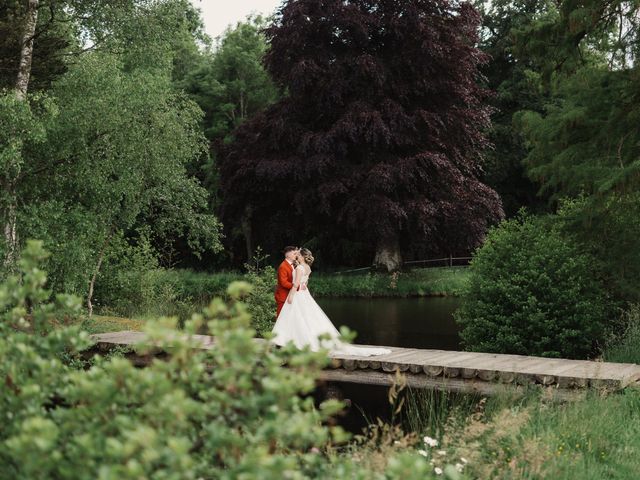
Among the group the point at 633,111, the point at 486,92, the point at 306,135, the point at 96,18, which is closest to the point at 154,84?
the point at 96,18

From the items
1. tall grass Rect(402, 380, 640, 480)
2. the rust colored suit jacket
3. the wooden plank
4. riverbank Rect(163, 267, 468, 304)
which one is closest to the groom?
the rust colored suit jacket

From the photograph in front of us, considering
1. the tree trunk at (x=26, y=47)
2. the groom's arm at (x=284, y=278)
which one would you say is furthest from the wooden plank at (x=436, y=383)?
the tree trunk at (x=26, y=47)

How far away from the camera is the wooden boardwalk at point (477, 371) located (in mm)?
8875

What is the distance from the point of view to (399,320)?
66.3 ft

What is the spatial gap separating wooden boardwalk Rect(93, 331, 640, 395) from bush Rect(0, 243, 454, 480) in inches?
202

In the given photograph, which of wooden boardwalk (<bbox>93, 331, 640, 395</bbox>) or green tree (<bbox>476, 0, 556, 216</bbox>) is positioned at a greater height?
green tree (<bbox>476, 0, 556, 216</bbox>)

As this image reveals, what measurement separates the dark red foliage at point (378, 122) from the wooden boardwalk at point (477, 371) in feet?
50.3

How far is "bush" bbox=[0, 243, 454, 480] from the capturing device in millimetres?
2559

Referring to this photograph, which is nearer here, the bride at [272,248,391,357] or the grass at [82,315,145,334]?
the bride at [272,248,391,357]

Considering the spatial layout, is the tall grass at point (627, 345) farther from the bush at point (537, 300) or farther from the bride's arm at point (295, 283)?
the bride's arm at point (295, 283)

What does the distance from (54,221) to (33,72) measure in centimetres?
505

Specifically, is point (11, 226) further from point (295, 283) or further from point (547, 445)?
point (547, 445)

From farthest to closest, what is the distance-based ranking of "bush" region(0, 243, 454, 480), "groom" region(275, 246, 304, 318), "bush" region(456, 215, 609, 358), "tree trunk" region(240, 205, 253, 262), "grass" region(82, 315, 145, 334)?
"tree trunk" region(240, 205, 253, 262)
"grass" region(82, 315, 145, 334)
"groom" region(275, 246, 304, 318)
"bush" region(456, 215, 609, 358)
"bush" region(0, 243, 454, 480)

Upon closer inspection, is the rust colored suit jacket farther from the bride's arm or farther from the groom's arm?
the bride's arm
